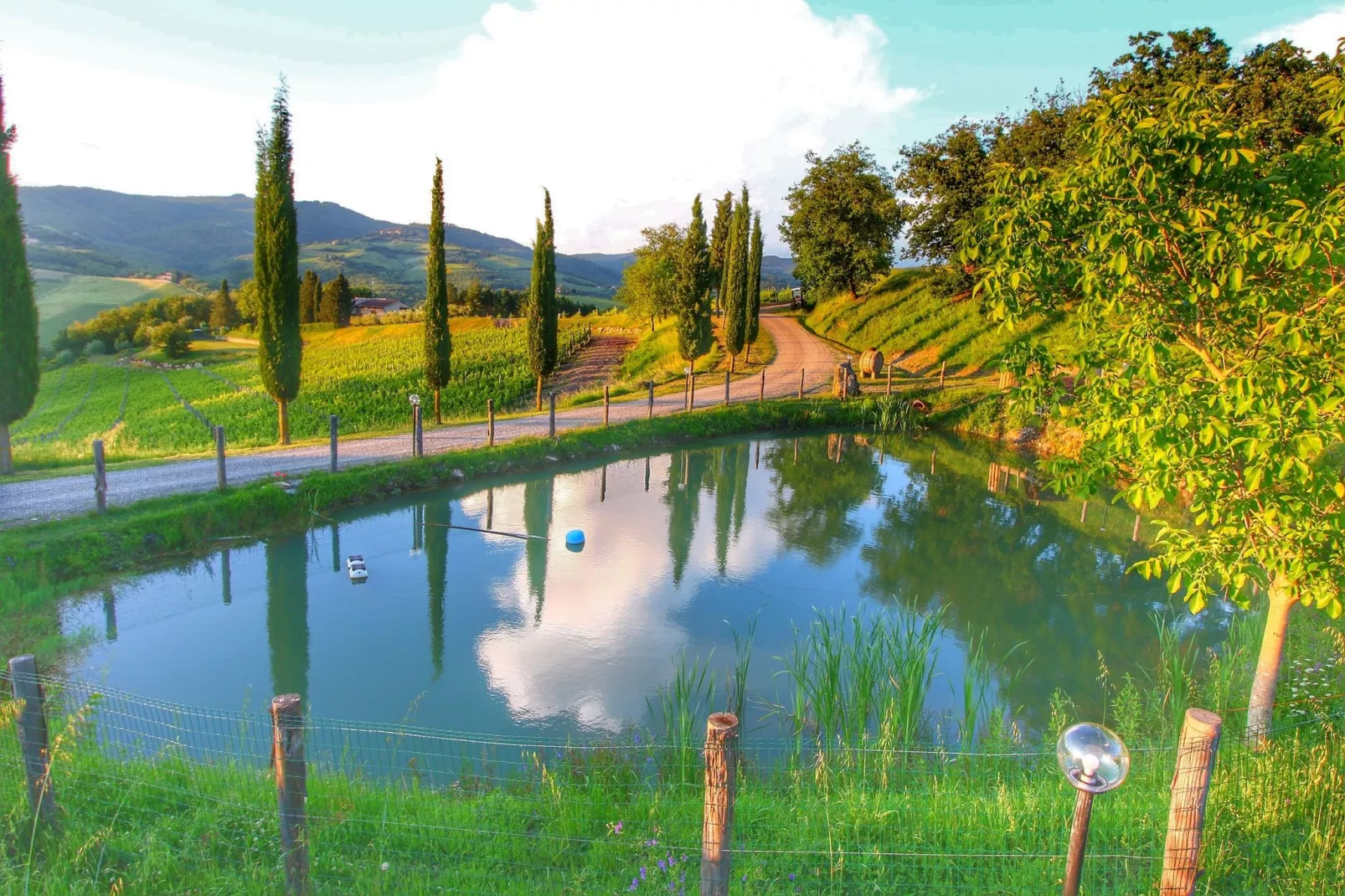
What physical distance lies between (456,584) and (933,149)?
87.3 ft

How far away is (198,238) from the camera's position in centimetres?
15225

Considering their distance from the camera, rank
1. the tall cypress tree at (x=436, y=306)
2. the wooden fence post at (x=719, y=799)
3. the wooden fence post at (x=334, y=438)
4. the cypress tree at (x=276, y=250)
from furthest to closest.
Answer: the tall cypress tree at (x=436, y=306), the cypress tree at (x=276, y=250), the wooden fence post at (x=334, y=438), the wooden fence post at (x=719, y=799)

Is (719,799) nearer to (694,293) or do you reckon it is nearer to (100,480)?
(100,480)

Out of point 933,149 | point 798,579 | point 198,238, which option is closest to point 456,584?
point 798,579

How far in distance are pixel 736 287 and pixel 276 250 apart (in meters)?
15.2

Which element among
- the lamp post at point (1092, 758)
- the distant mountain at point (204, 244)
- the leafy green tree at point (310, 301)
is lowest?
the lamp post at point (1092, 758)

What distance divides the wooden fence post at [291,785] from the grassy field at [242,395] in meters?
14.0

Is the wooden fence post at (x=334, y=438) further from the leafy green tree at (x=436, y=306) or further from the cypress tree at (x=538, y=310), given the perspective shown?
the cypress tree at (x=538, y=310)

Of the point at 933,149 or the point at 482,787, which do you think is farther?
the point at 933,149

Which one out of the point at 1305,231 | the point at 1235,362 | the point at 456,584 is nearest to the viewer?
the point at 1305,231

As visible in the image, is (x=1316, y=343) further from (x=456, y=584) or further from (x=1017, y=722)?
(x=456, y=584)

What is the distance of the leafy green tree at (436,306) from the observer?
19.1 metres

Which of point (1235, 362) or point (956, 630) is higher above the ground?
point (1235, 362)

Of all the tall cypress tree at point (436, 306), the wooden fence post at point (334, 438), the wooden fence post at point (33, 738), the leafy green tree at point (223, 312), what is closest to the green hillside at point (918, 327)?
the tall cypress tree at point (436, 306)
